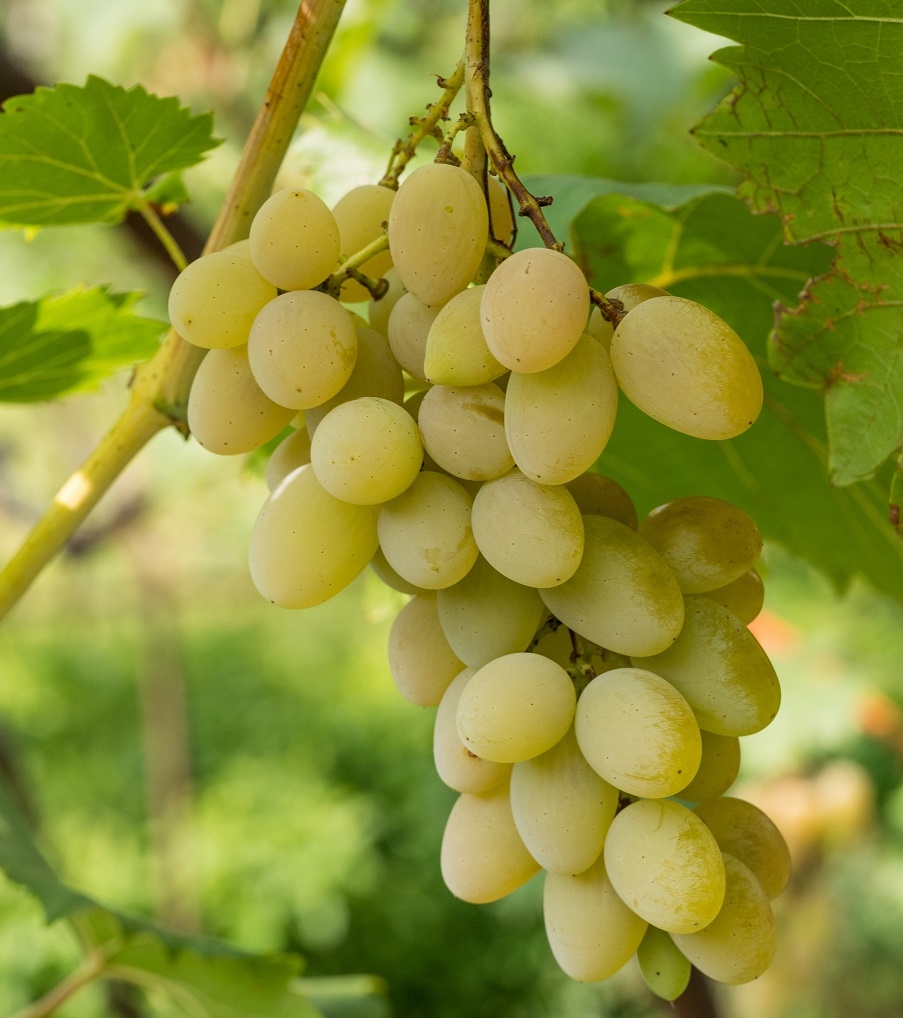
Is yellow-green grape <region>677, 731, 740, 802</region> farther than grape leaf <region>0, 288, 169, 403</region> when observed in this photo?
No

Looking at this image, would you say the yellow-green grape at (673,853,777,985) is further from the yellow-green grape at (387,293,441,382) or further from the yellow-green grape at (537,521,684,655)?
the yellow-green grape at (387,293,441,382)

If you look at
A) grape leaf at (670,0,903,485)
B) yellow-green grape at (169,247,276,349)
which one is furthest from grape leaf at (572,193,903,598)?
yellow-green grape at (169,247,276,349)

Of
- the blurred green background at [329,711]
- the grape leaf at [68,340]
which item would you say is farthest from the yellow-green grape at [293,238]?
the blurred green background at [329,711]

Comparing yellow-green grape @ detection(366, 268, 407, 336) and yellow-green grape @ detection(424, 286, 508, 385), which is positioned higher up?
yellow-green grape @ detection(424, 286, 508, 385)

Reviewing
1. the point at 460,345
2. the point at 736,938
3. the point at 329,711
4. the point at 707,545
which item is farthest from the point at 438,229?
the point at 329,711

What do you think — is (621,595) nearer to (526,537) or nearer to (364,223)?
(526,537)

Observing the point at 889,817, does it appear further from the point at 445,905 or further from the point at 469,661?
the point at 469,661

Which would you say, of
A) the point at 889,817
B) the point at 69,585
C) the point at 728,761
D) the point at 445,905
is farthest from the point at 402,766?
the point at 728,761
